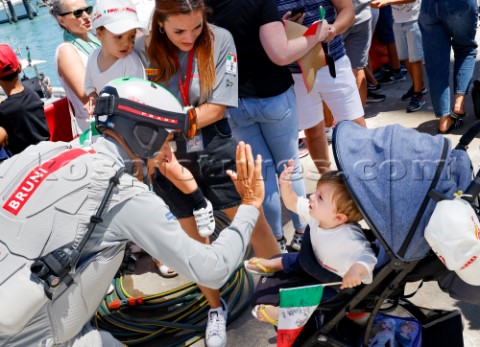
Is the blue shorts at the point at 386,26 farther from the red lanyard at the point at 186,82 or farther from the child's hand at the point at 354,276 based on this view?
the child's hand at the point at 354,276

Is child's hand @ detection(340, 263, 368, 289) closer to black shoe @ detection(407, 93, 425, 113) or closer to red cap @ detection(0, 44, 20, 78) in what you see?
red cap @ detection(0, 44, 20, 78)

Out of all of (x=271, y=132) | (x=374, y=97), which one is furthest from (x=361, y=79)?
(x=271, y=132)

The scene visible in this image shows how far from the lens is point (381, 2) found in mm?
4949

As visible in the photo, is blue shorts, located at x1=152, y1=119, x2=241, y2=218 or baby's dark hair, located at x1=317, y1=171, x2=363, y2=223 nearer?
baby's dark hair, located at x1=317, y1=171, x2=363, y2=223

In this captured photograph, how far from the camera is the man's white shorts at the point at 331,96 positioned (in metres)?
3.82

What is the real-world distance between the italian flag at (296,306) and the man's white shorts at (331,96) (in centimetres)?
187

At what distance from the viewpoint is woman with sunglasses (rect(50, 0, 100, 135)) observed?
3.75 meters

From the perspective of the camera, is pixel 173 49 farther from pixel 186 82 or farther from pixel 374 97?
pixel 374 97

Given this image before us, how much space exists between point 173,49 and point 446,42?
2772mm

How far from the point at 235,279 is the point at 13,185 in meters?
2.07

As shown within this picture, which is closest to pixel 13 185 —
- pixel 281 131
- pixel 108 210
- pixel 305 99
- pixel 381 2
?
pixel 108 210

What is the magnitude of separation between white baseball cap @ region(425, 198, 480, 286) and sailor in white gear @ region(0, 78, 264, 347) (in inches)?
27.1

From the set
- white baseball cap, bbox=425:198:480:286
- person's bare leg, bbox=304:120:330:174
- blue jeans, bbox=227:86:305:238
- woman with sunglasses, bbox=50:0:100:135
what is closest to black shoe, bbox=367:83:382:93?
person's bare leg, bbox=304:120:330:174

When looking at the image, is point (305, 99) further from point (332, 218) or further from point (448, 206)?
point (448, 206)
